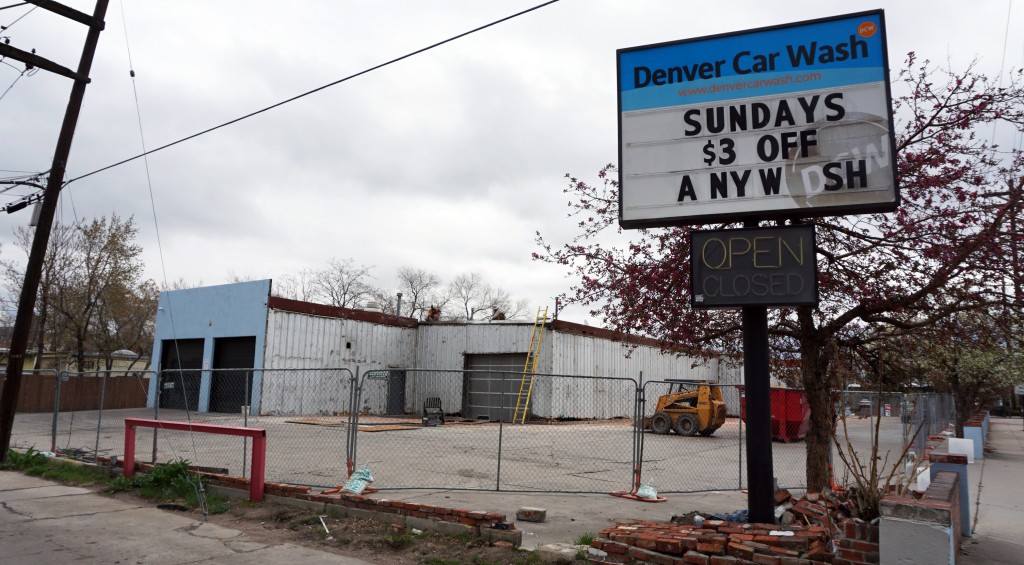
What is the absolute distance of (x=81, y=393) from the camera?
28109 millimetres

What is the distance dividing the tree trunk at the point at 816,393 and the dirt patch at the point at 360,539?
4037 millimetres

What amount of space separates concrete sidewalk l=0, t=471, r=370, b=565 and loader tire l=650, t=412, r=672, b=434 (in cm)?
1772

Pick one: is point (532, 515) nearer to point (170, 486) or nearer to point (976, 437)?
point (170, 486)

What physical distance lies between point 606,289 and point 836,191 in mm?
3345

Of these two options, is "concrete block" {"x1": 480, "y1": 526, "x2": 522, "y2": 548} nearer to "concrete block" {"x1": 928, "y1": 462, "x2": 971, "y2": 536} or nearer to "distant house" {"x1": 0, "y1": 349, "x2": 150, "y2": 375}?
"concrete block" {"x1": 928, "y1": 462, "x2": 971, "y2": 536}

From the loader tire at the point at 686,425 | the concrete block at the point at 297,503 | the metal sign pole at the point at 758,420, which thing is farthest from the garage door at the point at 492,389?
the metal sign pole at the point at 758,420

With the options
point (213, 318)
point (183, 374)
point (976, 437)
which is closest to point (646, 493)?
point (976, 437)

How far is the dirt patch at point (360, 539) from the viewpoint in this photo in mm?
6305

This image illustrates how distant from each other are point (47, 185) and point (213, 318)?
15.8 m

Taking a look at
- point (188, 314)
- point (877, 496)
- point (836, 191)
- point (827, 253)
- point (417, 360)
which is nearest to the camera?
point (877, 496)

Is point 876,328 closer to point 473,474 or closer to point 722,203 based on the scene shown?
point 722,203

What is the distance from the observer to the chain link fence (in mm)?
11500

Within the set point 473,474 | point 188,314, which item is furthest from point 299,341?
point 473,474

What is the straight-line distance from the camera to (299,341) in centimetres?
2727
